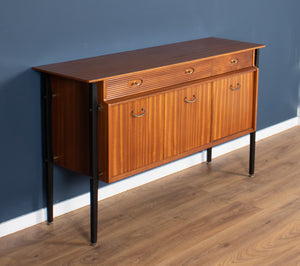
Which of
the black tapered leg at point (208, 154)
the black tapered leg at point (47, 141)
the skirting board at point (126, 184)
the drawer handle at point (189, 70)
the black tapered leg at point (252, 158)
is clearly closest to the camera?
the black tapered leg at point (47, 141)

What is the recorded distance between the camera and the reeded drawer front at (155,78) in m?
2.71

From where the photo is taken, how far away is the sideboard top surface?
2717 millimetres

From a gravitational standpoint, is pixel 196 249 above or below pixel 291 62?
below

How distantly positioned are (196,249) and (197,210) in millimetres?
480

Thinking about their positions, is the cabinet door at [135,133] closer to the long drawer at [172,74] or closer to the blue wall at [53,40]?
the long drawer at [172,74]

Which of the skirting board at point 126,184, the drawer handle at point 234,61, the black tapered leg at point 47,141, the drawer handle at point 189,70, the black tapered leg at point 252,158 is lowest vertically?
the skirting board at point 126,184

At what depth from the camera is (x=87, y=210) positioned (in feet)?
10.7

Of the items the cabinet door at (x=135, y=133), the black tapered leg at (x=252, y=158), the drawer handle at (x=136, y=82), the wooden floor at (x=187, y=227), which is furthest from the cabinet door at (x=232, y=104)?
the drawer handle at (x=136, y=82)

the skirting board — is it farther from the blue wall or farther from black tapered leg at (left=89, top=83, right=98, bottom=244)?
black tapered leg at (left=89, top=83, right=98, bottom=244)

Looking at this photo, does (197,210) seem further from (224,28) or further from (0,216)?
(224,28)

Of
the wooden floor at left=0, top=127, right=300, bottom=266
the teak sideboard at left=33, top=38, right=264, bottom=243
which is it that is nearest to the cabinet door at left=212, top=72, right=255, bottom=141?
the teak sideboard at left=33, top=38, right=264, bottom=243

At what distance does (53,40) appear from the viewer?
2.91 metres

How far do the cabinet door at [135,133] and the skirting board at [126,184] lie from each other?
0.51 metres

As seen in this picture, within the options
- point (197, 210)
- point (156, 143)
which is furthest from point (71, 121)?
point (197, 210)
